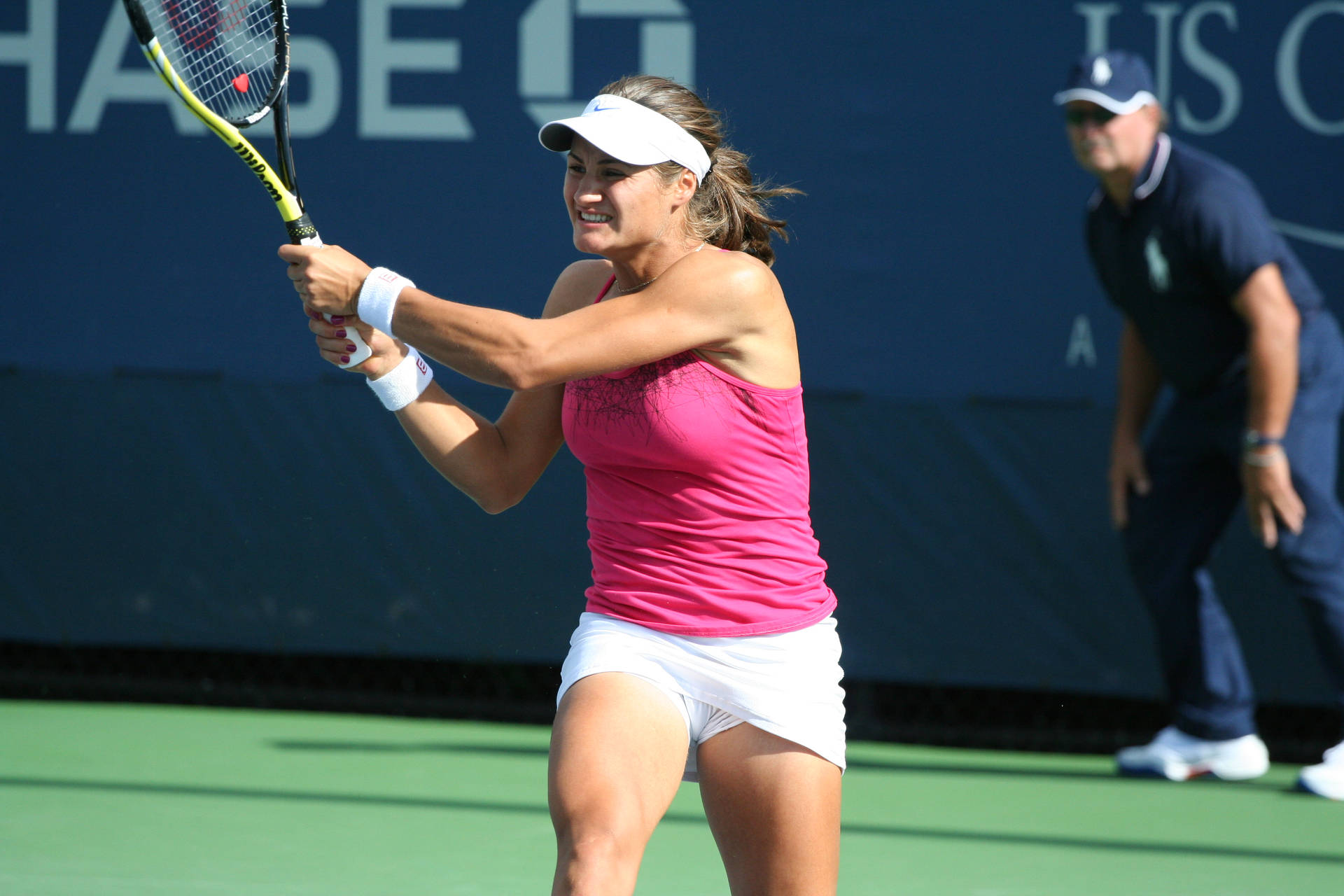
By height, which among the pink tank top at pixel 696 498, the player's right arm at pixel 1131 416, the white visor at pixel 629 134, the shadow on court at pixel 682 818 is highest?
the white visor at pixel 629 134

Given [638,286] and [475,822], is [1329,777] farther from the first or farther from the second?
[638,286]

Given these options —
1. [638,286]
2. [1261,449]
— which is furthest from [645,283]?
[1261,449]

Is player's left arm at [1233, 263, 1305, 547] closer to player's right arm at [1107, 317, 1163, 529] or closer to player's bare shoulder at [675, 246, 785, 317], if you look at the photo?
player's right arm at [1107, 317, 1163, 529]

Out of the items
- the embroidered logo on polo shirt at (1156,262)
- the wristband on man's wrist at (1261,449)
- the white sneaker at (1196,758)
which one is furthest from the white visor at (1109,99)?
the white sneaker at (1196,758)

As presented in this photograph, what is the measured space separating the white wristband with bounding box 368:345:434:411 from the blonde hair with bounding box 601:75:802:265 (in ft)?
1.48

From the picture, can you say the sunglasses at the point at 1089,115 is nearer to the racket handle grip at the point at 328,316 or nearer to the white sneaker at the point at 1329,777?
the white sneaker at the point at 1329,777

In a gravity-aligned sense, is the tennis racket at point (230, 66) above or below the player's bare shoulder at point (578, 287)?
→ above

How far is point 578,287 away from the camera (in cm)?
272

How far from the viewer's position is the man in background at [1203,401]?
4.29 meters

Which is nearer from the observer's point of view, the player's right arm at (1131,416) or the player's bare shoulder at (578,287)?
the player's bare shoulder at (578,287)

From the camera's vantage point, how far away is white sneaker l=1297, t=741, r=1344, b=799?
4.41m

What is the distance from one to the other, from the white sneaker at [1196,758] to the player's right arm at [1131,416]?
586mm

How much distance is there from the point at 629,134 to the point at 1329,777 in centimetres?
288

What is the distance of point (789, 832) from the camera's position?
2.35 m
